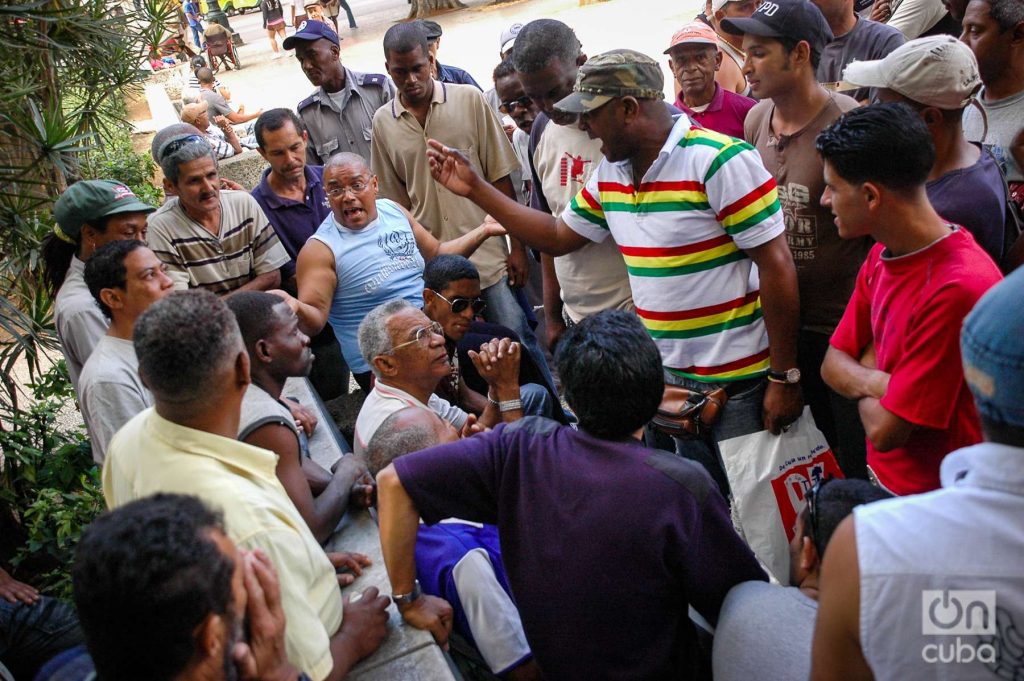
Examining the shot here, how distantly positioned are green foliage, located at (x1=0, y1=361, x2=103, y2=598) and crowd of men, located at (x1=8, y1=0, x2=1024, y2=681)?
2.31 ft

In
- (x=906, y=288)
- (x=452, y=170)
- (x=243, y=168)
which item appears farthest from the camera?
(x=243, y=168)

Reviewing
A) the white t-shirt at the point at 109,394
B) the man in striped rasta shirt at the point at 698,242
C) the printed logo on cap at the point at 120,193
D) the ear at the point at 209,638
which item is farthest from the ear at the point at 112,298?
the ear at the point at 209,638

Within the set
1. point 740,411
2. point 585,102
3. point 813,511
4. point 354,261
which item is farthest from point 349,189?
point 813,511

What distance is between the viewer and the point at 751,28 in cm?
323

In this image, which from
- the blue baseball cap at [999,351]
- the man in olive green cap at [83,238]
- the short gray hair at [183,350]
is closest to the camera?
the blue baseball cap at [999,351]

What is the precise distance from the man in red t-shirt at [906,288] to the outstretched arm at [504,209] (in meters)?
1.20

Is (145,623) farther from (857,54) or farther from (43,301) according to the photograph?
(857,54)

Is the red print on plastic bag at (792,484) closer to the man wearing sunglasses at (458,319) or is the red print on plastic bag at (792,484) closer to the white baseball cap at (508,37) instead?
the man wearing sunglasses at (458,319)

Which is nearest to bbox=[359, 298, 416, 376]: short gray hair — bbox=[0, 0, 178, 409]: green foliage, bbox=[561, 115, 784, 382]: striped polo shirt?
bbox=[561, 115, 784, 382]: striped polo shirt

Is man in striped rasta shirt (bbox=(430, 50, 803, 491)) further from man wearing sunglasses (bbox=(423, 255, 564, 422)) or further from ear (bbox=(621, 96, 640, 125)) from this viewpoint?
man wearing sunglasses (bbox=(423, 255, 564, 422))

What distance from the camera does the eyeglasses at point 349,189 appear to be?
4.18 m

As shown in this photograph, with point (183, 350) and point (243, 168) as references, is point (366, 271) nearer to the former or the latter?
point (183, 350)

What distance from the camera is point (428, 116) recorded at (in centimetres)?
486

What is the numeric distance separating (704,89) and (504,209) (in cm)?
175
